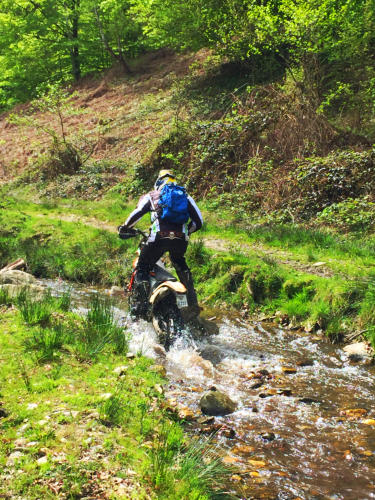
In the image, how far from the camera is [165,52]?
1206 inches

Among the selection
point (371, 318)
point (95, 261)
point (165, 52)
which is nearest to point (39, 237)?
point (95, 261)

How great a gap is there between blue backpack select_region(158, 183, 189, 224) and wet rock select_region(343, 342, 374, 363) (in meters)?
3.00

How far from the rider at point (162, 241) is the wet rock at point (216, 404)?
222cm

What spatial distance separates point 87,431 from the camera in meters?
3.64

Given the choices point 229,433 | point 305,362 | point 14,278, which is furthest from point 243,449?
point 14,278

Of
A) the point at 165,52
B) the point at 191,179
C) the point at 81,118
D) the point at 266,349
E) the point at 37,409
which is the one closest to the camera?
the point at 37,409

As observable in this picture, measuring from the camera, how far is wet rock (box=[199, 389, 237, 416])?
15.0 ft

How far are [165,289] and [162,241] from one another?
744mm

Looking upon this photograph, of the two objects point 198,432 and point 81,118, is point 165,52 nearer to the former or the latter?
point 81,118

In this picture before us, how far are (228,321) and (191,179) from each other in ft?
29.6

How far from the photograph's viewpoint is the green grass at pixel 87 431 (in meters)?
2.99

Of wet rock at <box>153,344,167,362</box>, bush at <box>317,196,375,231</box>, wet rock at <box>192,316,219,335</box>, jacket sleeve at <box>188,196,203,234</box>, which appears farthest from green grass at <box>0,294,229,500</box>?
bush at <box>317,196,375,231</box>

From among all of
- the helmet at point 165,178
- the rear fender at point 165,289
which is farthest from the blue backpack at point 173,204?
the rear fender at point 165,289

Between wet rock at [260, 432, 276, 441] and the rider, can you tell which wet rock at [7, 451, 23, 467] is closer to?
wet rock at [260, 432, 276, 441]
